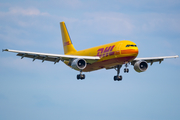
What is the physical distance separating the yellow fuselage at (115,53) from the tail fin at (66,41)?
14.2m

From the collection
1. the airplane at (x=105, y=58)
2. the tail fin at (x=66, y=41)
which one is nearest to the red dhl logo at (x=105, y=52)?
the airplane at (x=105, y=58)

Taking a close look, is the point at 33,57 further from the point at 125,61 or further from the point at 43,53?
the point at 125,61

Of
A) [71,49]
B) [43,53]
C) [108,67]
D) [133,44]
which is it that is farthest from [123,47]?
[71,49]

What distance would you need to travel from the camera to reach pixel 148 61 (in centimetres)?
6919

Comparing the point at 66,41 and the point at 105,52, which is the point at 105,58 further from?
the point at 66,41

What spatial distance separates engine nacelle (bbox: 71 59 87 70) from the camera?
60.9 m

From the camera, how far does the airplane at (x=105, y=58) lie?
58812 millimetres

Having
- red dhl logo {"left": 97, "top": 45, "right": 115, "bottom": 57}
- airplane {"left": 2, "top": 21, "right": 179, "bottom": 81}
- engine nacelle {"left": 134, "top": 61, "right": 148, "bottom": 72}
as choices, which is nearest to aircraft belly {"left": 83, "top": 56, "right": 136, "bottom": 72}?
airplane {"left": 2, "top": 21, "right": 179, "bottom": 81}

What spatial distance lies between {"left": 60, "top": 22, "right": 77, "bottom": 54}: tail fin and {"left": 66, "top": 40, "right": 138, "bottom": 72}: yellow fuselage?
14.2 meters

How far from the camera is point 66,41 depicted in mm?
80000

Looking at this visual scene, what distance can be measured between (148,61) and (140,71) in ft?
15.2

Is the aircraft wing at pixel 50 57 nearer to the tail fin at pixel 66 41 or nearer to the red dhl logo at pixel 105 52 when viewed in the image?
the red dhl logo at pixel 105 52

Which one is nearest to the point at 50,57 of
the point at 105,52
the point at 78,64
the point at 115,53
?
the point at 78,64

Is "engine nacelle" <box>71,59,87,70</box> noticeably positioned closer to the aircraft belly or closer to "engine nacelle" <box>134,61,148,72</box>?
the aircraft belly
